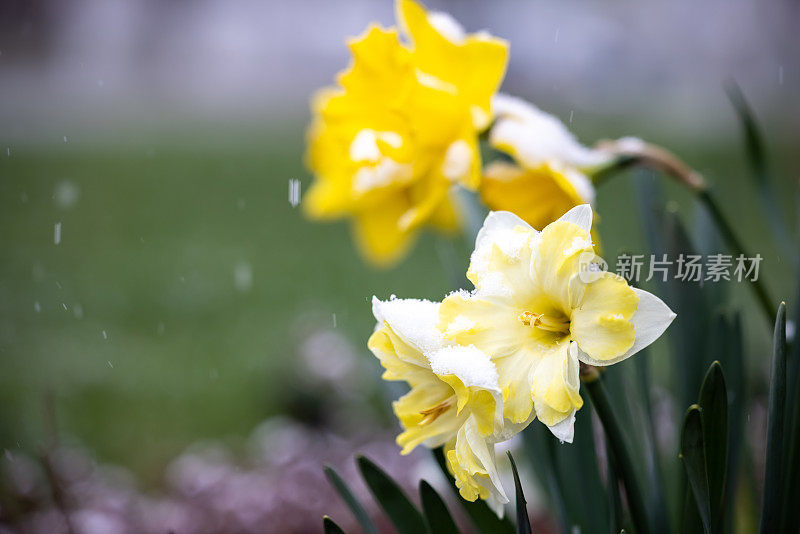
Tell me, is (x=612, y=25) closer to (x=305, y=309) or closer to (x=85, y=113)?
(x=305, y=309)

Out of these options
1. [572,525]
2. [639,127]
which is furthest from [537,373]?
[639,127]

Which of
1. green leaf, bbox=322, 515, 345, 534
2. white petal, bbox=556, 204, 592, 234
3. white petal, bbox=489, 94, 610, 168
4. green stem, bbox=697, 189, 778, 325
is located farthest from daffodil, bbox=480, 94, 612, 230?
green leaf, bbox=322, 515, 345, 534

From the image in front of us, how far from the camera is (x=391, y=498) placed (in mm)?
664

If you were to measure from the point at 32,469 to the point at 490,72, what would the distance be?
1209 millimetres

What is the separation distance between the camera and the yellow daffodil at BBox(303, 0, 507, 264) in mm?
732

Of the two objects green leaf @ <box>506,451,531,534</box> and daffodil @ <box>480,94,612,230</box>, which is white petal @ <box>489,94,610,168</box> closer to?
daffodil @ <box>480,94,612,230</box>

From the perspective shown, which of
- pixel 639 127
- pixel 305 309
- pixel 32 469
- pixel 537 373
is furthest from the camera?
pixel 639 127

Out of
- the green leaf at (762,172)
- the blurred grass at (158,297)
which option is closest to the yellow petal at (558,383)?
the green leaf at (762,172)

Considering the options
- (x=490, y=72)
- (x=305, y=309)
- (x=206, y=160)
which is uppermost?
(x=490, y=72)

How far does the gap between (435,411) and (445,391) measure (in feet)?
0.05

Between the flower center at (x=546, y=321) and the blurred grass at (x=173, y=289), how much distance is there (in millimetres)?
323

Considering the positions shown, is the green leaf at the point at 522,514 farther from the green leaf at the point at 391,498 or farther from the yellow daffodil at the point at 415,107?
the yellow daffodil at the point at 415,107

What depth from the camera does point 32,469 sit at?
1428 millimetres

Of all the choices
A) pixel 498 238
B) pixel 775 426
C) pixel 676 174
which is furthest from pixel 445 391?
pixel 676 174
